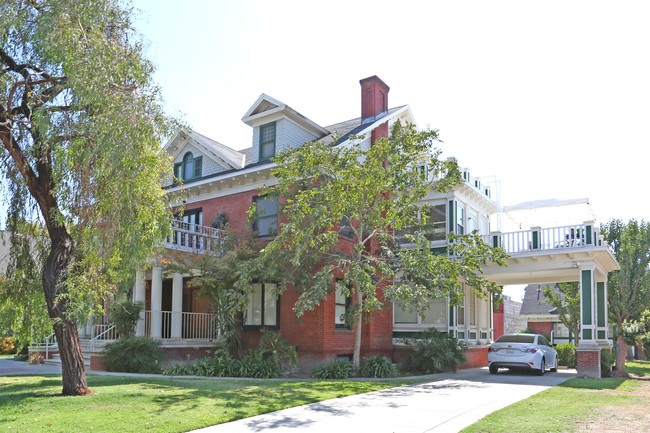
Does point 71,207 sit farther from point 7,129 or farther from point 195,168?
point 195,168

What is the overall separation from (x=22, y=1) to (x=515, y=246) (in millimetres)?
17289

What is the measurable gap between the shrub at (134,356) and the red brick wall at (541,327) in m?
33.9

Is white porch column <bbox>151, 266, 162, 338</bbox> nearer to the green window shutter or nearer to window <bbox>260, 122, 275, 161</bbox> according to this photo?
window <bbox>260, 122, 275, 161</bbox>

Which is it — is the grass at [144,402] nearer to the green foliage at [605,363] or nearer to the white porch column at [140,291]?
the white porch column at [140,291]

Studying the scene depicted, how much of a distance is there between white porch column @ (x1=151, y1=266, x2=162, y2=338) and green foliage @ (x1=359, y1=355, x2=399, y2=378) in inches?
264

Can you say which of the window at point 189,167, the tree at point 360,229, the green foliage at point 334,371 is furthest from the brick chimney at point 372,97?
the green foliage at point 334,371

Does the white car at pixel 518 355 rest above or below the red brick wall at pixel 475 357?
above

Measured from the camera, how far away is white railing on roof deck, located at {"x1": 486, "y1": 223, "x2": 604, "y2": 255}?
65.1ft

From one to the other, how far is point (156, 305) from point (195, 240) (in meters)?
2.68

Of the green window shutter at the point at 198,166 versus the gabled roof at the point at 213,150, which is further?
the green window shutter at the point at 198,166

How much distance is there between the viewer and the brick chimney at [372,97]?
78.6 ft

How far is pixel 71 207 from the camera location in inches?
430

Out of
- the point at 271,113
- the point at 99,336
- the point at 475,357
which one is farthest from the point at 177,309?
the point at 475,357

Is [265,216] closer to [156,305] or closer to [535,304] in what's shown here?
[156,305]
